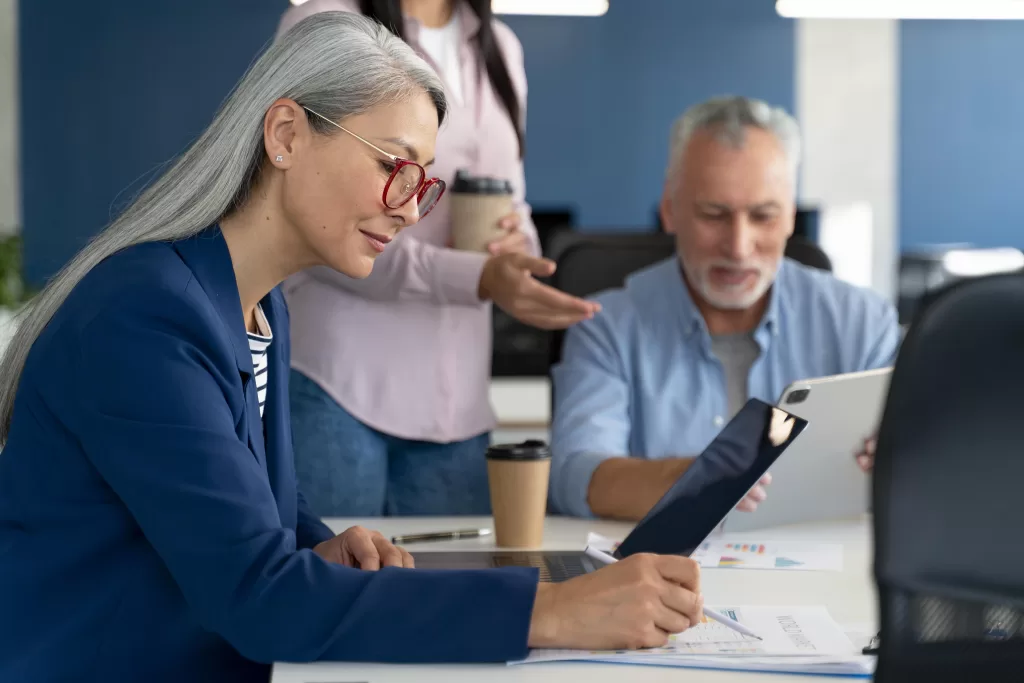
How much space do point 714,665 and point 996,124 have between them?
5.27 meters

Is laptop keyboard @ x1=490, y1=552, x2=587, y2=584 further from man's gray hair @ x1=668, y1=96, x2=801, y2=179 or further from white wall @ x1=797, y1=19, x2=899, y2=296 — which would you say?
white wall @ x1=797, y1=19, x2=899, y2=296

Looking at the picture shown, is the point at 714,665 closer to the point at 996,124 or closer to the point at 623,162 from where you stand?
the point at 623,162

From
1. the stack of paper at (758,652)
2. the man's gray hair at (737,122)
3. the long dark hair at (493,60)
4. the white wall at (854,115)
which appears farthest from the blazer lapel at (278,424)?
the white wall at (854,115)

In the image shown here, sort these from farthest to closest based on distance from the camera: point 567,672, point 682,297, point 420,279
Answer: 1. point 682,297
2. point 420,279
3. point 567,672

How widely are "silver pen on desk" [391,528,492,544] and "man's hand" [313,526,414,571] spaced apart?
15 cm

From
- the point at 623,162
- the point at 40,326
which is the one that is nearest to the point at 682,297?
the point at 40,326

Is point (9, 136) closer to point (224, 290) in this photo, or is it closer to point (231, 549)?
point (224, 290)

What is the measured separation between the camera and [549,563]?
1376mm

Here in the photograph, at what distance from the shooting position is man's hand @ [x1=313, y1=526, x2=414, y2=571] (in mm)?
1277

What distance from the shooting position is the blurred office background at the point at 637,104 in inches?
208

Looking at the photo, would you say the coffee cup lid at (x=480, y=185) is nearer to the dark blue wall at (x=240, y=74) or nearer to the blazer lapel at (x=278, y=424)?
the blazer lapel at (x=278, y=424)

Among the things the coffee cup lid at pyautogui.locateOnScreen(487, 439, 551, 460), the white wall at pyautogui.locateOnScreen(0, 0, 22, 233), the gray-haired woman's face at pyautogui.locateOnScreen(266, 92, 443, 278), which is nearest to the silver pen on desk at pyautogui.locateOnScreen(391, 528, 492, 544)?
the coffee cup lid at pyautogui.locateOnScreen(487, 439, 551, 460)

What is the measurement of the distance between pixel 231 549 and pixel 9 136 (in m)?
4.85

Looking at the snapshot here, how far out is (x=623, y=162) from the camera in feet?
18.1
